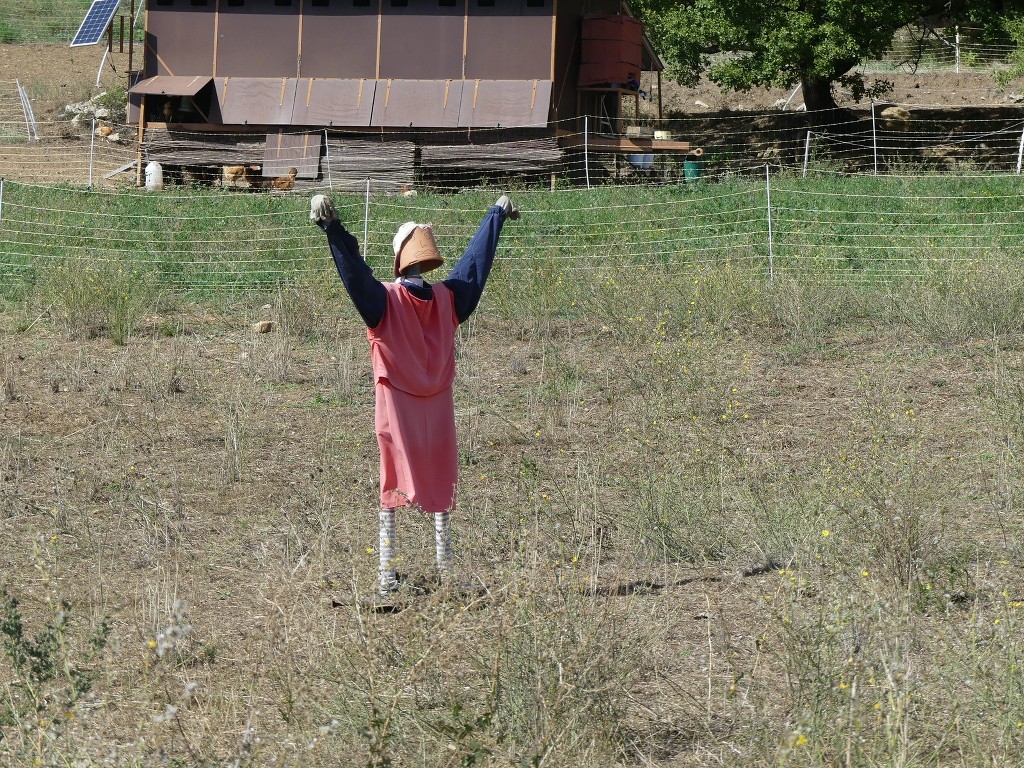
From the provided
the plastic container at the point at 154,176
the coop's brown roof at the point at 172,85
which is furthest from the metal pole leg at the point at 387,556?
the coop's brown roof at the point at 172,85

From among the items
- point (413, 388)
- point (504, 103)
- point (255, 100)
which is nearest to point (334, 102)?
point (255, 100)

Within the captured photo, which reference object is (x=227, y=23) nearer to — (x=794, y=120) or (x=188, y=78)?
(x=188, y=78)

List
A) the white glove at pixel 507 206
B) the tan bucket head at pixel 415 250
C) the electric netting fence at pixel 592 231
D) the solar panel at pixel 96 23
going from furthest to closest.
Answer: the solar panel at pixel 96 23 → the electric netting fence at pixel 592 231 → the white glove at pixel 507 206 → the tan bucket head at pixel 415 250

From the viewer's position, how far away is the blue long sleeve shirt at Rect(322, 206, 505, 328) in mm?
5336

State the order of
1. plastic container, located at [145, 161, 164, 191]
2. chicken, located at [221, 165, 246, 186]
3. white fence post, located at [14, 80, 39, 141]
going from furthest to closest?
white fence post, located at [14, 80, 39, 141] < chicken, located at [221, 165, 246, 186] < plastic container, located at [145, 161, 164, 191]

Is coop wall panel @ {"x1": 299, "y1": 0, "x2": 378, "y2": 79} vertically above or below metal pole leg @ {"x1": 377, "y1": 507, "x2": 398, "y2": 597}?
above

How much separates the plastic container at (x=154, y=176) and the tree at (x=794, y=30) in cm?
937

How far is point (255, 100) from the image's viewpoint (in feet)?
76.3

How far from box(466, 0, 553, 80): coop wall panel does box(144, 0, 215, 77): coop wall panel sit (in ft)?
15.7

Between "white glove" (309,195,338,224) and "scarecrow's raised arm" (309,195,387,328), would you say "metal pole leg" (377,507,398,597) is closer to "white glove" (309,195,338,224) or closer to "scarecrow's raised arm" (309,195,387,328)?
"scarecrow's raised arm" (309,195,387,328)

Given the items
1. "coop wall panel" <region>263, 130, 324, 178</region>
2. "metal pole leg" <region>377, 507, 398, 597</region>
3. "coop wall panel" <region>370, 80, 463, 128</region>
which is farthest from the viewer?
"coop wall panel" <region>263, 130, 324, 178</region>

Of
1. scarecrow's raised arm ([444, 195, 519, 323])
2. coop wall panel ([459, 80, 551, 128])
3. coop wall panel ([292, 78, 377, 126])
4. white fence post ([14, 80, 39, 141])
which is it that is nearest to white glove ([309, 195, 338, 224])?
scarecrow's raised arm ([444, 195, 519, 323])

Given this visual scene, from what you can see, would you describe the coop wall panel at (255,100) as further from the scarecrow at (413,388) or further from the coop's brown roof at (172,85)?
the scarecrow at (413,388)

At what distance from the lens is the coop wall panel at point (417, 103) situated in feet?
74.4
